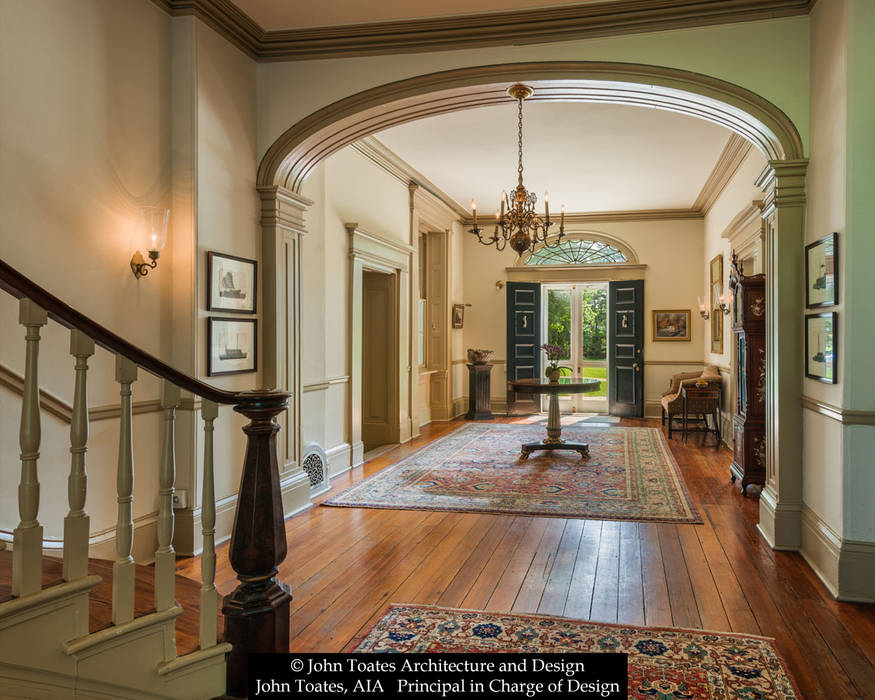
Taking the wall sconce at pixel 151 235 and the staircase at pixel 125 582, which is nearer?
the staircase at pixel 125 582

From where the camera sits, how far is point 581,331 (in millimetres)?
12008

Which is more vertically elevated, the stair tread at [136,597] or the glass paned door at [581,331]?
the glass paned door at [581,331]

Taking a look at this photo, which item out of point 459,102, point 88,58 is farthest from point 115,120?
point 459,102

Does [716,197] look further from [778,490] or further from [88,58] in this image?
[88,58]

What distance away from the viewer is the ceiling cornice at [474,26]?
14.0ft

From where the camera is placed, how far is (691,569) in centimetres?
391

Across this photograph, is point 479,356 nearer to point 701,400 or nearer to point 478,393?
point 478,393

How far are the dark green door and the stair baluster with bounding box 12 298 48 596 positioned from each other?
33.7 ft

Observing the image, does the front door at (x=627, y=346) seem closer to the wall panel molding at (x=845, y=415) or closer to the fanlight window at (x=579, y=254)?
the fanlight window at (x=579, y=254)

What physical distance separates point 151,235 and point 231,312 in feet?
2.60

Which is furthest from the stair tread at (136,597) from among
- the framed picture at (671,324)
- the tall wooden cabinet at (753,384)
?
the framed picture at (671,324)

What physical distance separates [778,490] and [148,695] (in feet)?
12.4

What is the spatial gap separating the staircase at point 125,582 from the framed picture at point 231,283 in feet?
7.23

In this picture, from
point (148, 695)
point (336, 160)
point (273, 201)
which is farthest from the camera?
point (336, 160)
